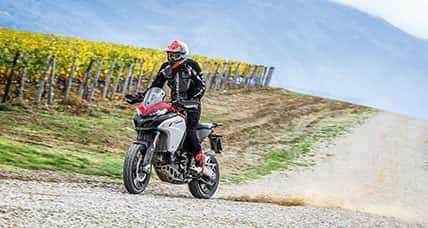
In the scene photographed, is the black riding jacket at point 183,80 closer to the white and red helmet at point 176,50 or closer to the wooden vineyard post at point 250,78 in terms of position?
the white and red helmet at point 176,50

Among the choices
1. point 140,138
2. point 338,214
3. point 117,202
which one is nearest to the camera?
point 117,202

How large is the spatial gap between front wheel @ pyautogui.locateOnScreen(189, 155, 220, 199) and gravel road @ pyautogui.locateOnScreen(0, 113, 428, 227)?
297mm

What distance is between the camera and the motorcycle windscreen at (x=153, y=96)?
1302 centimetres

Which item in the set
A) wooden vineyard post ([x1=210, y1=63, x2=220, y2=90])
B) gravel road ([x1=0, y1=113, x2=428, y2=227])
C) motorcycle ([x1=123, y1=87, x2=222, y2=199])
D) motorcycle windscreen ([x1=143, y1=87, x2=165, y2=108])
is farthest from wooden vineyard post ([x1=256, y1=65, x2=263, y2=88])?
motorcycle windscreen ([x1=143, y1=87, x2=165, y2=108])

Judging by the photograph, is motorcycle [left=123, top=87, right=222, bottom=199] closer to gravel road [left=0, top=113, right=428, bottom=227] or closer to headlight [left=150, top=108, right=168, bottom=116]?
headlight [left=150, top=108, right=168, bottom=116]

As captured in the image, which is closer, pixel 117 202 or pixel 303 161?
pixel 117 202

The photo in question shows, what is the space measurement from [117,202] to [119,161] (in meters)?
8.42

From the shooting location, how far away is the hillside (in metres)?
17.7

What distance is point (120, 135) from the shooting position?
81.6 feet

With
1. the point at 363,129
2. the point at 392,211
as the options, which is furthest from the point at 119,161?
the point at 363,129

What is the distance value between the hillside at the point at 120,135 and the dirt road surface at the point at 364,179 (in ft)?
2.66

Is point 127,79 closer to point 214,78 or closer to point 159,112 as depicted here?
point 214,78

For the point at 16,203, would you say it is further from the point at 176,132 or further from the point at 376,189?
the point at 376,189

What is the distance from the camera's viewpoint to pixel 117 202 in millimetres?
11469
